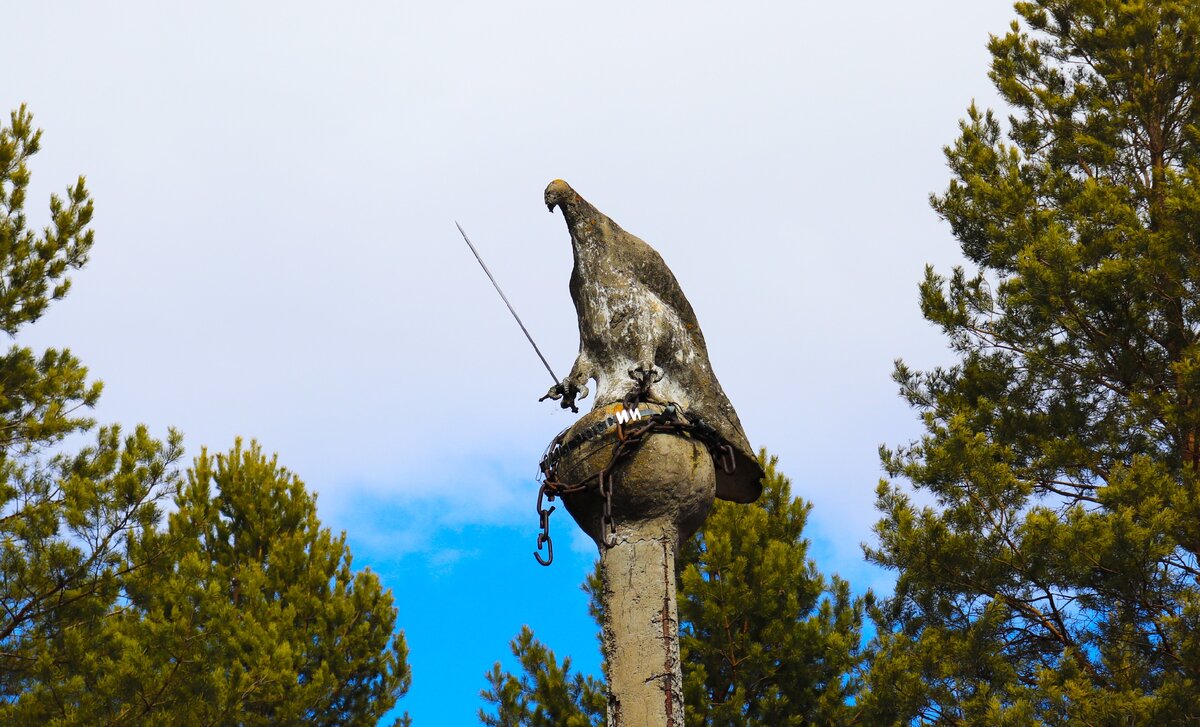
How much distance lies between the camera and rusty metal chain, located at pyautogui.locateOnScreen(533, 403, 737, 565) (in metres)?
6.33

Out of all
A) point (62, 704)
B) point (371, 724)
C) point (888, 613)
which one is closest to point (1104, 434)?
point (888, 613)

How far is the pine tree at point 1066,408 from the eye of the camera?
11383 millimetres

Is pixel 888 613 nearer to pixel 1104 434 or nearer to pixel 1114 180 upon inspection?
pixel 1104 434

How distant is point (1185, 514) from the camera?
37.9 feet

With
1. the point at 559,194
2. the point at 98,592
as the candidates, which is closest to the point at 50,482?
the point at 98,592

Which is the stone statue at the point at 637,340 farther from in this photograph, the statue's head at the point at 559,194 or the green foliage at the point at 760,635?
the green foliage at the point at 760,635

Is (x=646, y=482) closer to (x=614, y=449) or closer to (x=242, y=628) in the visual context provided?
(x=614, y=449)

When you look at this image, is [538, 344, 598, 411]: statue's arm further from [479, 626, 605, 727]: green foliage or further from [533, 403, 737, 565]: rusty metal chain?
[479, 626, 605, 727]: green foliage

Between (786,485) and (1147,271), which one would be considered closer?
(1147,271)

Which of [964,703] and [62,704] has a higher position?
[62,704]

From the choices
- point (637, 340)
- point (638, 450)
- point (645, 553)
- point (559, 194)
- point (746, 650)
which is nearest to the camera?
point (645, 553)

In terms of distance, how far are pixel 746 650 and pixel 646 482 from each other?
7576 mm

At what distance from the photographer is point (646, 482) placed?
249 inches

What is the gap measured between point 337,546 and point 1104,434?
336 inches
